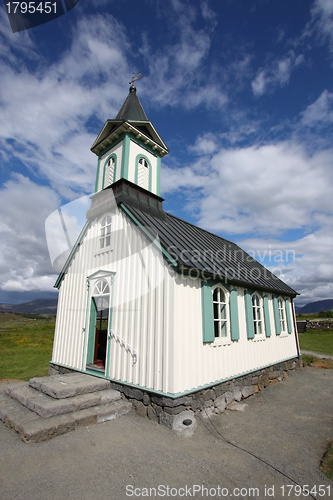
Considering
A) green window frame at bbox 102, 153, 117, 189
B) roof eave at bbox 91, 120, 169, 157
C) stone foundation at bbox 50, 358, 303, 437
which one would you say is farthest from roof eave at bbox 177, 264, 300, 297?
roof eave at bbox 91, 120, 169, 157

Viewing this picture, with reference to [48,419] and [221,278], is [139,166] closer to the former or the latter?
[221,278]

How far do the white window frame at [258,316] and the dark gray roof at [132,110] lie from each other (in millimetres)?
9444

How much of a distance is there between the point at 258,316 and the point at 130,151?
8905 millimetres

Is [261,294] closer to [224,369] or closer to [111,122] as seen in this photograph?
[224,369]

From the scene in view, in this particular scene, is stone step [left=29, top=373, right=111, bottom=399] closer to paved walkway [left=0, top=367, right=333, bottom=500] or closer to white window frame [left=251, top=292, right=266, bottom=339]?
paved walkway [left=0, top=367, right=333, bottom=500]

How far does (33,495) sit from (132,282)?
4.73 metres

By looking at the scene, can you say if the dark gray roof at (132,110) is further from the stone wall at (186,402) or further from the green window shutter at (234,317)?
the stone wall at (186,402)

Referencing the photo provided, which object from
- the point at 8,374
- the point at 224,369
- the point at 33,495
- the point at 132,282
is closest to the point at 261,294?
the point at 224,369

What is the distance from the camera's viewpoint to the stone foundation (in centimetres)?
575

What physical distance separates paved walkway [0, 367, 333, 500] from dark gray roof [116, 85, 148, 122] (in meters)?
11.2

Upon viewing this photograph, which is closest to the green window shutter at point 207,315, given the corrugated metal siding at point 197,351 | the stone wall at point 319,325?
the corrugated metal siding at point 197,351

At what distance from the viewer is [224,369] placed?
7586mm

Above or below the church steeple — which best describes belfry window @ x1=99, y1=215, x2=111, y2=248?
below

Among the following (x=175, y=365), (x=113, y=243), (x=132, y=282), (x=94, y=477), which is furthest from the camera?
(x=113, y=243)
